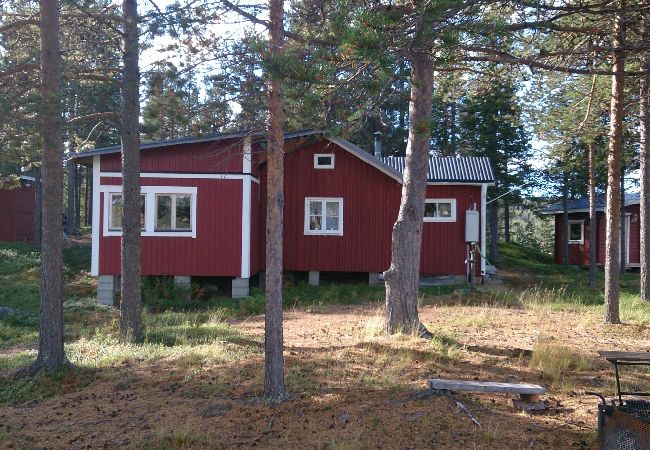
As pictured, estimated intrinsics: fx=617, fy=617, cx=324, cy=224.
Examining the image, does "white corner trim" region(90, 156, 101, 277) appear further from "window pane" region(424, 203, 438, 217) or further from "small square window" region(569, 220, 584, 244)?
"small square window" region(569, 220, 584, 244)

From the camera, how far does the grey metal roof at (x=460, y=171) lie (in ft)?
66.0

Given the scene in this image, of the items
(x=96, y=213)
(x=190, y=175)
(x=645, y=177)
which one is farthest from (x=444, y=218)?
(x=96, y=213)

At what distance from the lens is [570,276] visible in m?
24.4

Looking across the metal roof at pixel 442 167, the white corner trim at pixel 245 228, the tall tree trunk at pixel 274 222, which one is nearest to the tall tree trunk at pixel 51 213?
the tall tree trunk at pixel 274 222

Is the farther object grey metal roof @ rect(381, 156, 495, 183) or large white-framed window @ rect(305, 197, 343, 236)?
grey metal roof @ rect(381, 156, 495, 183)

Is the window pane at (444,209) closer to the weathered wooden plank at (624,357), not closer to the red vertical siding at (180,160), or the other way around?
the red vertical siding at (180,160)

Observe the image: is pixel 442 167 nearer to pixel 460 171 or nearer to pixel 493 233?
pixel 460 171

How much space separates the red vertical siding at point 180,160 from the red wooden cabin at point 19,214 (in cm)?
1591

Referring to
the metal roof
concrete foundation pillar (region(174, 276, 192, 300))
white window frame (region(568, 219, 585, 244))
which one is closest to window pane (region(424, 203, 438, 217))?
the metal roof

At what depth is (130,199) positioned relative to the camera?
10.6 metres

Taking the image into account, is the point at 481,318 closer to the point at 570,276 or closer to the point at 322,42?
the point at 322,42

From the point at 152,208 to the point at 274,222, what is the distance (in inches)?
450

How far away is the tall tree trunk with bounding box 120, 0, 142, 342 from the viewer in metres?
10.2

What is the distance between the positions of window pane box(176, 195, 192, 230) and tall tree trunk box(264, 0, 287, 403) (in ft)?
36.5
